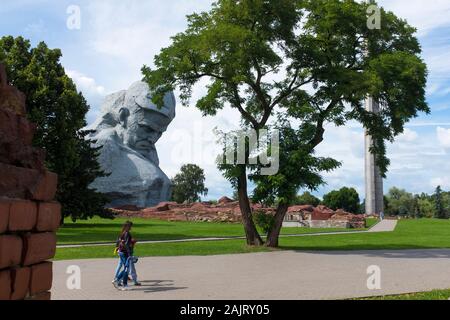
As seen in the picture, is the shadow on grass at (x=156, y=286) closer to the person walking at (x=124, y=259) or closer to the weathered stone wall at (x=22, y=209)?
the person walking at (x=124, y=259)

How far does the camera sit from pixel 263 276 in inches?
565

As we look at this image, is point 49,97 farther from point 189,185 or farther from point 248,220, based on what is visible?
point 189,185

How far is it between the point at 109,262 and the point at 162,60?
10125 mm

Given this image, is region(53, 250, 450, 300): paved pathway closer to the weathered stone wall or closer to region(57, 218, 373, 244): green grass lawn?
the weathered stone wall

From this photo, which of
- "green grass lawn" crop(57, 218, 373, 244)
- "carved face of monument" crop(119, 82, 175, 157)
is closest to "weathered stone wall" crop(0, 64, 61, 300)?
"green grass lawn" crop(57, 218, 373, 244)

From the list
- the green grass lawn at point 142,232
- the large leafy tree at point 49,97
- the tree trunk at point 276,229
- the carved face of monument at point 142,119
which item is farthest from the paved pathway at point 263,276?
the carved face of monument at point 142,119

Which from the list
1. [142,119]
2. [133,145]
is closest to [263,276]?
[142,119]

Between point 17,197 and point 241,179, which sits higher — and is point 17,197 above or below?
below

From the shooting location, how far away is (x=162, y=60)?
23.6 meters

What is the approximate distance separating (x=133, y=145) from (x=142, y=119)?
471 cm

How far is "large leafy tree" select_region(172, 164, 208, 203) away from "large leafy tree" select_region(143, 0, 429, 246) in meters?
83.6

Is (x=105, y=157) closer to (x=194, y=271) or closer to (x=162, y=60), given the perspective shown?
(x=162, y=60)
